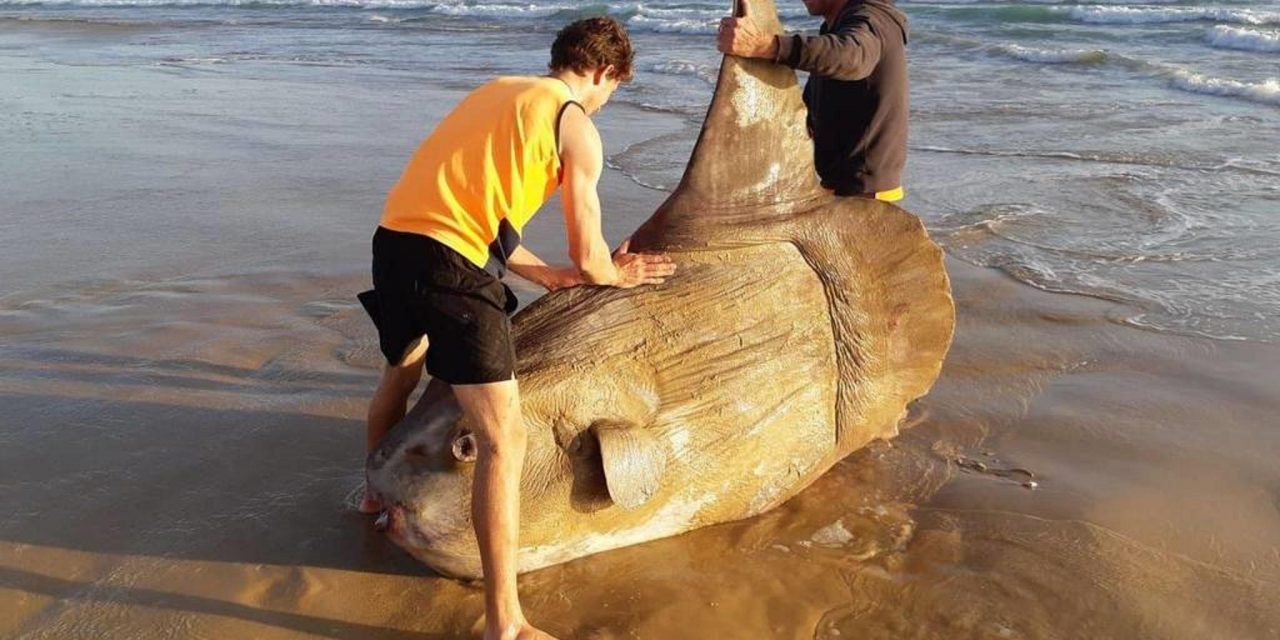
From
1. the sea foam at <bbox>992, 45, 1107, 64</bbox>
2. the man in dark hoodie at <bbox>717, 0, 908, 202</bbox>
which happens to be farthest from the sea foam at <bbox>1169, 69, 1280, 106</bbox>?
the man in dark hoodie at <bbox>717, 0, 908, 202</bbox>

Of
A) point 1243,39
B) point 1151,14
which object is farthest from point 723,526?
point 1151,14

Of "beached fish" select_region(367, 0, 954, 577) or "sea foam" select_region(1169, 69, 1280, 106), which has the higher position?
"beached fish" select_region(367, 0, 954, 577)

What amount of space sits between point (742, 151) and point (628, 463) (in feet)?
4.46

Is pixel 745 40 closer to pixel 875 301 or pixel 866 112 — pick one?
pixel 866 112

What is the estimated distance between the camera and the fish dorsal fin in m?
4.07

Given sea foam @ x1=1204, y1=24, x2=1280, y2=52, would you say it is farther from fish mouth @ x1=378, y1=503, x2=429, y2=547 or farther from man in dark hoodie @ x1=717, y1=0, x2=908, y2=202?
fish mouth @ x1=378, y1=503, x2=429, y2=547

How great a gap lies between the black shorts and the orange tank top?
0.05m

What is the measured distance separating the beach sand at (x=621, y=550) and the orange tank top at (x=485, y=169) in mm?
1244

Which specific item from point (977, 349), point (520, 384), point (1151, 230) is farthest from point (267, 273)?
point (1151, 230)

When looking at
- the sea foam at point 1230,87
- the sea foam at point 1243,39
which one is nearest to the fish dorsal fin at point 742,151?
the sea foam at point 1230,87

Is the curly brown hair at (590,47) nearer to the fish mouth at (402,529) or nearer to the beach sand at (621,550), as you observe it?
the fish mouth at (402,529)

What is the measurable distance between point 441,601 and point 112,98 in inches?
476

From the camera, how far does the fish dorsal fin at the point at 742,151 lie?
407 cm

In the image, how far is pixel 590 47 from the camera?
3.38 meters
